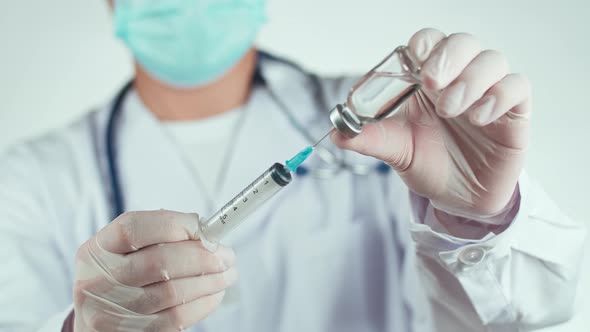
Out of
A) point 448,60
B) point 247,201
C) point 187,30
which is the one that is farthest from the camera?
point 187,30

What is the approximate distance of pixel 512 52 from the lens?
131 cm

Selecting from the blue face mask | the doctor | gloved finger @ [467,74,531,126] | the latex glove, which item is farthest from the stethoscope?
gloved finger @ [467,74,531,126]

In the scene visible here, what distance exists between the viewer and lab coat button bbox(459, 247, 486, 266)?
91cm

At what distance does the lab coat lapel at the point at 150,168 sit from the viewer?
1.34 m

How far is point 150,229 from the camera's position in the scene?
0.85 m

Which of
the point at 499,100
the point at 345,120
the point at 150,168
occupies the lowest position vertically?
the point at 499,100

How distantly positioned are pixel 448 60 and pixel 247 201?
1.02 feet

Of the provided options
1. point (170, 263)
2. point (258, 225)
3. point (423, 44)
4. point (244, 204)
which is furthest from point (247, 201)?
point (258, 225)

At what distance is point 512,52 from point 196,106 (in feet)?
2.29

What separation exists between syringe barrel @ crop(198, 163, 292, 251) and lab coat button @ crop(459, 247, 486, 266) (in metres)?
0.29

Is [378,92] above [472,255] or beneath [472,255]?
above

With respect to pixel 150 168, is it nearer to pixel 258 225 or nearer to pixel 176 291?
pixel 258 225

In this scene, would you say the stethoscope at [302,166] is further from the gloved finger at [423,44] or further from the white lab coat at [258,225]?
the gloved finger at [423,44]

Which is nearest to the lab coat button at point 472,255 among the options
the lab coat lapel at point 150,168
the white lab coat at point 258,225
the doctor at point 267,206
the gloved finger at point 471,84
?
the doctor at point 267,206
